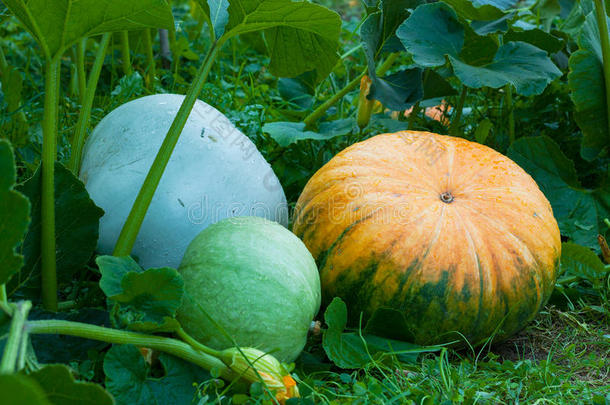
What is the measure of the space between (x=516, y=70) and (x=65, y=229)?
56.5 inches

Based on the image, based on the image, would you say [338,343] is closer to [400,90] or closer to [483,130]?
[400,90]

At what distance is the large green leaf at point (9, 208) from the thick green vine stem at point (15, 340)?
4.4 inches

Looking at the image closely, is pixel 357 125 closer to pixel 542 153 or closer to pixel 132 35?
pixel 542 153

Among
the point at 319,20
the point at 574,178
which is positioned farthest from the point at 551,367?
the point at 319,20

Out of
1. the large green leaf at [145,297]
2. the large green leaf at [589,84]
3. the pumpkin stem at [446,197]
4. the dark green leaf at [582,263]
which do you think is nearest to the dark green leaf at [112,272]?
the large green leaf at [145,297]

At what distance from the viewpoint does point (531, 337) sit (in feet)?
6.18

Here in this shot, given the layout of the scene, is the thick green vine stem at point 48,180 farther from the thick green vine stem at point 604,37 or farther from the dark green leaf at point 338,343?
the thick green vine stem at point 604,37

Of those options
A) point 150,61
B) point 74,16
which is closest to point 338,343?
point 74,16

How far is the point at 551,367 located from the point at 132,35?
Answer: 2.61 metres

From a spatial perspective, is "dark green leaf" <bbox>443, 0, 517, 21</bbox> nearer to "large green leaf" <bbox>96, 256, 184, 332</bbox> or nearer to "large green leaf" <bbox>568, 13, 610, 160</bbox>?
"large green leaf" <bbox>568, 13, 610, 160</bbox>

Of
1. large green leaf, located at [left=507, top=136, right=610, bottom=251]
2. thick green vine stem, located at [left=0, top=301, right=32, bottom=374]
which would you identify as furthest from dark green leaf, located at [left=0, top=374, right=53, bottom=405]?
large green leaf, located at [left=507, top=136, right=610, bottom=251]

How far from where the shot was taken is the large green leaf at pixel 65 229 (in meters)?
1.47

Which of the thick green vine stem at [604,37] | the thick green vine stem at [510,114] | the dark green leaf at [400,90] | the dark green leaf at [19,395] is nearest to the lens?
the dark green leaf at [19,395]

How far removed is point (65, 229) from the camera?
1546 mm
